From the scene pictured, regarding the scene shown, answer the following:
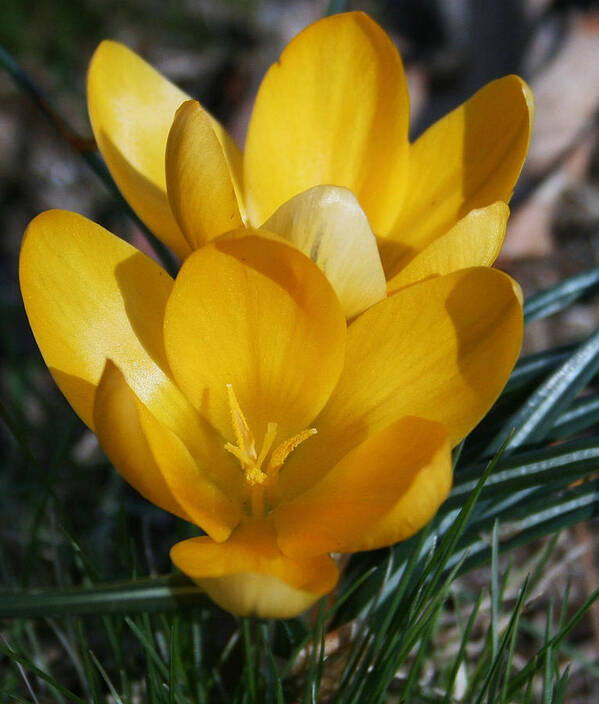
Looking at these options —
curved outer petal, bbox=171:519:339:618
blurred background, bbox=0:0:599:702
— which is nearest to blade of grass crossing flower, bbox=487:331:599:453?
curved outer petal, bbox=171:519:339:618

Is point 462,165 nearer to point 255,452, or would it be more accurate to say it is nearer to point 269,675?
point 255,452

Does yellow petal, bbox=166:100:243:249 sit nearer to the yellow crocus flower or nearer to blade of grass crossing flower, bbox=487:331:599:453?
the yellow crocus flower

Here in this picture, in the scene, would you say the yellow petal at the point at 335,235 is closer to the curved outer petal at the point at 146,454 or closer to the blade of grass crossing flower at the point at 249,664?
the curved outer petal at the point at 146,454

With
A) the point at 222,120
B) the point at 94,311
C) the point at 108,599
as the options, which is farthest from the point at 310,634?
the point at 222,120

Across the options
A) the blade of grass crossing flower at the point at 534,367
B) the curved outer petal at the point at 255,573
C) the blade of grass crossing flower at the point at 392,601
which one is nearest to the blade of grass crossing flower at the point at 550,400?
the blade of grass crossing flower at the point at 534,367

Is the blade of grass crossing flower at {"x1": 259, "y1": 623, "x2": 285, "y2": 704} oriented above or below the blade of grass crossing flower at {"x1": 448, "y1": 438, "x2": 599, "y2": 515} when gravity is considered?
below
